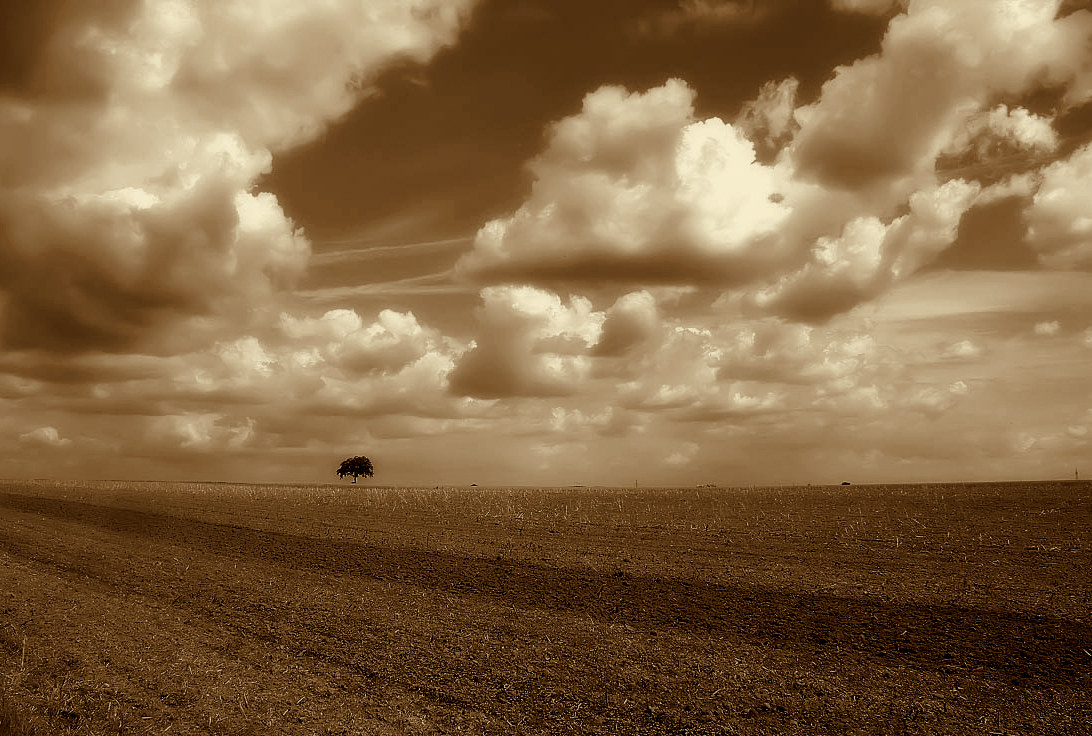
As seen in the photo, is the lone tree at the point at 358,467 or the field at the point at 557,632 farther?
the lone tree at the point at 358,467

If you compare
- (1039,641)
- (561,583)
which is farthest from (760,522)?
(1039,641)

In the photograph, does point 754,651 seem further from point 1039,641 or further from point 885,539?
point 885,539

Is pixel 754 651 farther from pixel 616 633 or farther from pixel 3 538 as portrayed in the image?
pixel 3 538

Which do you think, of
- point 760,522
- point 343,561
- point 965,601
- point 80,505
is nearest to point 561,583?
point 343,561

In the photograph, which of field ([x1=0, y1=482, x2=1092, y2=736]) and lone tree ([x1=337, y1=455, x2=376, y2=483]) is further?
lone tree ([x1=337, y1=455, x2=376, y2=483])

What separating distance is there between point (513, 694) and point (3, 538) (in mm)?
28982

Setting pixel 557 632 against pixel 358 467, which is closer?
pixel 557 632

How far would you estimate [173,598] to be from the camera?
19.0 metres

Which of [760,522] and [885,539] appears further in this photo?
[760,522]

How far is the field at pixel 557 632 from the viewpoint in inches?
447

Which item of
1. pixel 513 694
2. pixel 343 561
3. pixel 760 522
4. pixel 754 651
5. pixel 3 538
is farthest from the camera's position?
pixel 760 522

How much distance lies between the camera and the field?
1136cm

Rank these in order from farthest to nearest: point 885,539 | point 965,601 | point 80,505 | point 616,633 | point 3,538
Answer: point 80,505 → point 3,538 → point 885,539 → point 965,601 → point 616,633

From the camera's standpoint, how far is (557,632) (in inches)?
617
